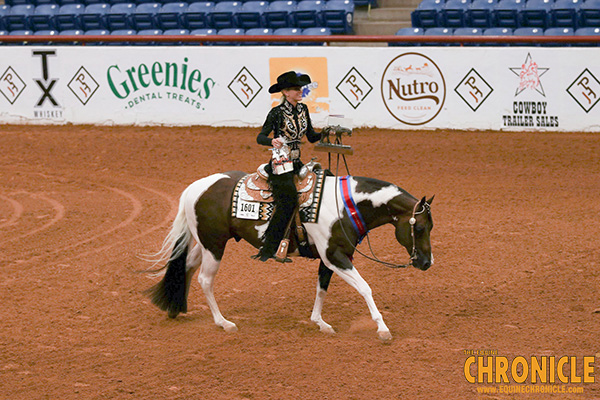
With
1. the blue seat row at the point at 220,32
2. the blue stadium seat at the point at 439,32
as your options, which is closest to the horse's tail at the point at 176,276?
the blue seat row at the point at 220,32

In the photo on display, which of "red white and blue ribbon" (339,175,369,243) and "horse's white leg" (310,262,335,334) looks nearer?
"red white and blue ribbon" (339,175,369,243)

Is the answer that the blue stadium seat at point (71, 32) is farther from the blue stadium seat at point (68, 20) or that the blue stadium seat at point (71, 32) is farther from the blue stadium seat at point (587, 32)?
the blue stadium seat at point (587, 32)

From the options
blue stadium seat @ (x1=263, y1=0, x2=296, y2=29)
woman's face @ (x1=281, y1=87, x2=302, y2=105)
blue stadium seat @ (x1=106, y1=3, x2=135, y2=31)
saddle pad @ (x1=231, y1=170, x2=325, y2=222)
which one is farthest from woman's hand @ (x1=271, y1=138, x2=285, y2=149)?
blue stadium seat @ (x1=106, y1=3, x2=135, y2=31)

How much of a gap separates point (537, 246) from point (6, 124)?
42.5 ft

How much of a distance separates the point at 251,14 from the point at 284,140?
43.8ft

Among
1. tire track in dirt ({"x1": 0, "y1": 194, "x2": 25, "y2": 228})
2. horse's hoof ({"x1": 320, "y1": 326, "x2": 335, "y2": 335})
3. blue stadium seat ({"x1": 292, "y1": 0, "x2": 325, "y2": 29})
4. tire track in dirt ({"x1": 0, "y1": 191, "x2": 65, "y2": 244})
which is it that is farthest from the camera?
blue stadium seat ({"x1": 292, "y1": 0, "x2": 325, "y2": 29})

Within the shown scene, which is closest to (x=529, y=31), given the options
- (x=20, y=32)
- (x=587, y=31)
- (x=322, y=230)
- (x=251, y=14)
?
(x=587, y=31)

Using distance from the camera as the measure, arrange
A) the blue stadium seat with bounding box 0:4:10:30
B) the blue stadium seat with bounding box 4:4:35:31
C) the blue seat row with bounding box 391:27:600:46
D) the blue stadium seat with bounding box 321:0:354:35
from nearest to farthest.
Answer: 1. the blue seat row with bounding box 391:27:600:46
2. the blue stadium seat with bounding box 321:0:354:35
3. the blue stadium seat with bounding box 4:4:35:31
4. the blue stadium seat with bounding box 0:4:10:30

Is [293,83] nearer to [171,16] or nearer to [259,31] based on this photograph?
[259,31]

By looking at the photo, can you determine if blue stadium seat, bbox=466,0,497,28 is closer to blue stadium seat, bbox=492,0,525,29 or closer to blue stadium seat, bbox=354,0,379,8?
blue stadium seat, bbox=492,0,525,29

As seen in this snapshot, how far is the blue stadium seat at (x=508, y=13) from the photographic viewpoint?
55.2ft

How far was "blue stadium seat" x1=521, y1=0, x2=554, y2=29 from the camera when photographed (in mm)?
16625

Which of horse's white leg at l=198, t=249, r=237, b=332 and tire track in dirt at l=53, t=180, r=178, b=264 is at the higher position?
tire track in dirt at l=53, t=180, r=178, b=264

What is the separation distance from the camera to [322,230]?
21.2 feet
